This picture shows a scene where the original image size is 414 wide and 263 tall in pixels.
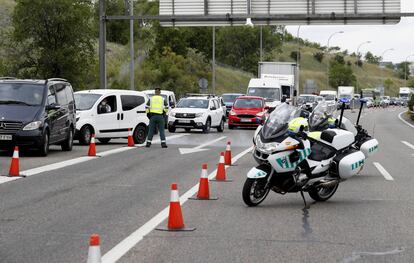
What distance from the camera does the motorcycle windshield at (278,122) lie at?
1130cm

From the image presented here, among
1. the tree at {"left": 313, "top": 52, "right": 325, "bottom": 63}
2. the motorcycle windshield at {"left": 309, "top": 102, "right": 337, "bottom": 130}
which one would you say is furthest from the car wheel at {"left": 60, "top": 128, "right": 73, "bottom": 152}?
the tree at {"left": 313, "top": 52, "right": 325, "bottom": 63}

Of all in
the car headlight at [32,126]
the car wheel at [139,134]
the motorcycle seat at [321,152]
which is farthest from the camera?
the car wheel at [139,134]

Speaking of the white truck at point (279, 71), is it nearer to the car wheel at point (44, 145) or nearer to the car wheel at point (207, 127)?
the car wheel at point (207, 127)

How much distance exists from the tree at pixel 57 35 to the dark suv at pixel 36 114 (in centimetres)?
1558

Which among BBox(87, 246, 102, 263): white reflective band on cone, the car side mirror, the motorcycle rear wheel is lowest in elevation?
the motorcycle rear wheel

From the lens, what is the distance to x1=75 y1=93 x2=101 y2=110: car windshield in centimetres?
2454

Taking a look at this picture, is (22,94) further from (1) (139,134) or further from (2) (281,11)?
(2) (281,11)

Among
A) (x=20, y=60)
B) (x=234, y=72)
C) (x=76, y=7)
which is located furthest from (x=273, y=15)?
(x=234, y=72)

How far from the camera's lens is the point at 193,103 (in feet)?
117

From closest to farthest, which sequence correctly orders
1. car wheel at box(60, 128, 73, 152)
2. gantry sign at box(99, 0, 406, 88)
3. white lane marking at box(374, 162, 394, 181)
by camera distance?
white lane marking at box(374, 162, 394, 181) < car wheel at box(60, 128, 73, 152) < gantry sign at box(99, 0, 406, 88)

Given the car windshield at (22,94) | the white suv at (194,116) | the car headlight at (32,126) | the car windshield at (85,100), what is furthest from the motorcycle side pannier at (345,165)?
the white suv at (194,116)

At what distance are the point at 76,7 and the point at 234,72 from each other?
76523 millimetres

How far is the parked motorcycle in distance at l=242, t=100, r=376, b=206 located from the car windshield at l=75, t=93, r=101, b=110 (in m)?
13.5

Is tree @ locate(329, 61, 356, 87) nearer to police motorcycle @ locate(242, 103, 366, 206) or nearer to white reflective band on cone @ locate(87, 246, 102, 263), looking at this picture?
police motorcycle @ locate(242, 103, 366, 206)
